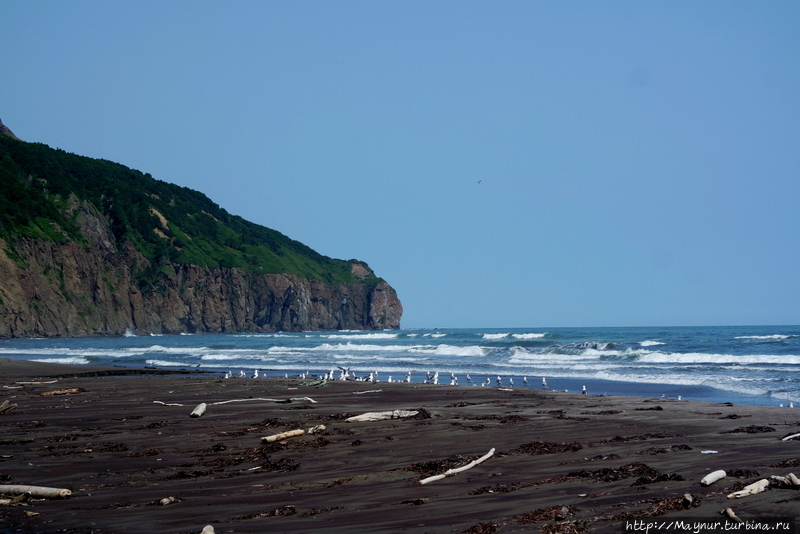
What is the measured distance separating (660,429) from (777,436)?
6.04 feet

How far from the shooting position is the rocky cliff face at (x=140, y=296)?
70.8 metres

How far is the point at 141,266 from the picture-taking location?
312ft

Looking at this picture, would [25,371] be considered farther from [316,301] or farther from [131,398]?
[316,301]

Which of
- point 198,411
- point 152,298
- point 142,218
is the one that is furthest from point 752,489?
point 142,218

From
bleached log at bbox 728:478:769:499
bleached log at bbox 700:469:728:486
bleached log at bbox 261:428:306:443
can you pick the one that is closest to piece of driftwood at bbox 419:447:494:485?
bleached log at bbox 700:469:728:486

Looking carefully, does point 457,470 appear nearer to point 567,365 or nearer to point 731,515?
point 731,515

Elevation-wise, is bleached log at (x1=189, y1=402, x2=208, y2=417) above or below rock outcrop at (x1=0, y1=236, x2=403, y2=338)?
below

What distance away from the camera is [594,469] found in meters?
8.45

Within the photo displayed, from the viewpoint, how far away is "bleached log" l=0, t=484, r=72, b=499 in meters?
7.17

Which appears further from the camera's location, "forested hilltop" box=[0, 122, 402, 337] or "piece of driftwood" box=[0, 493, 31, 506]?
"forested hilltop" box=[0, 122, 402, 337]

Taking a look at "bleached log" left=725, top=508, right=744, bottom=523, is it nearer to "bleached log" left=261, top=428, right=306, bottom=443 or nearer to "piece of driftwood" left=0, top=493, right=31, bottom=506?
"bleached log" left=261, top=428, right=306, bottom=443

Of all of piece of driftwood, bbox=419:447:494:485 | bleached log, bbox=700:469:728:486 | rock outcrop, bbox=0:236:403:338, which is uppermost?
rock outcrop, bbox=0:236:403:338

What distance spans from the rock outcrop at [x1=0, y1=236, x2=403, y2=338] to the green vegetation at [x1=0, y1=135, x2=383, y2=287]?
6.32ft

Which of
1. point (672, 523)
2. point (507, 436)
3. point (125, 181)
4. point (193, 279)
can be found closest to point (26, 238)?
point (193, 279)
